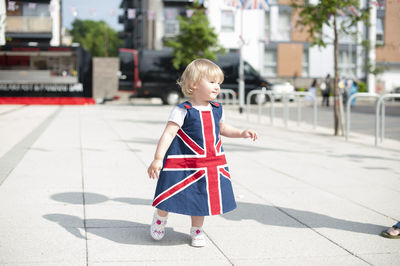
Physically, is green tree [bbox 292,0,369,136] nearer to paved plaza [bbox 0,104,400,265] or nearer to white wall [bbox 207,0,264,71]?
paved plaza [bbox 0,104,400,265]

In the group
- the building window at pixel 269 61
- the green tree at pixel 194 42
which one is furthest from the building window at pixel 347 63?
the green tree at pixel 194 42

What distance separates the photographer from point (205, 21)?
27.5 m

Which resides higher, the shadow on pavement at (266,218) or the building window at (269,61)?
the building window at (269,61)

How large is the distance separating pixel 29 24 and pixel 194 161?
122 feet

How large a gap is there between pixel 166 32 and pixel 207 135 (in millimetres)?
40445

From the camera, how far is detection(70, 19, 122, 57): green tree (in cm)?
9338

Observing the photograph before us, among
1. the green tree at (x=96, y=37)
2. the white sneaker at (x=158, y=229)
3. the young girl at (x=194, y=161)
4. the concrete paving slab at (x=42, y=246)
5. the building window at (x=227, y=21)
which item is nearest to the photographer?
the concrete paving slab at (x=42, y=246)

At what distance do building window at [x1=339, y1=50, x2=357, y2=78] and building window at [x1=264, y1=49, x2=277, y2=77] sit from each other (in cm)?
464

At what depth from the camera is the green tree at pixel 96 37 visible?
93375 millimetres

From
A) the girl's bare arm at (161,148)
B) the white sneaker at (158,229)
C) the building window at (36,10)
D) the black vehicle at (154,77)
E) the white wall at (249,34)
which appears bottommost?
the white sneaker at (158,229)

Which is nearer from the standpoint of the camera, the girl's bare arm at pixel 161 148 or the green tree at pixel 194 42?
the girl's bare arm at pixel 161 148

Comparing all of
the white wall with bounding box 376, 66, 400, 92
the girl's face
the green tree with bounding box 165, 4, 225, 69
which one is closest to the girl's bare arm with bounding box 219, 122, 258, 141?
the girl's face

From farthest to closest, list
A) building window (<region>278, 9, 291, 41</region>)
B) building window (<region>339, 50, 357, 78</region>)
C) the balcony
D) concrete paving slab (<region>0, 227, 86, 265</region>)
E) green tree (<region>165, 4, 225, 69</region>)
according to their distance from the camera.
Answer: building window (<region>339, 50, 357, 78</region>) → building window (<region>278, 9, 291, 41</region>) → the balcony → green tree (<region>165, 4, 225, 69</region>) → concrete paving slab (<region>0, 227, 86, 265</region>)

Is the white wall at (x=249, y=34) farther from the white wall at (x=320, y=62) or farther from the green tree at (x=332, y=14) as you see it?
the green tree at (x=332, y=14)
